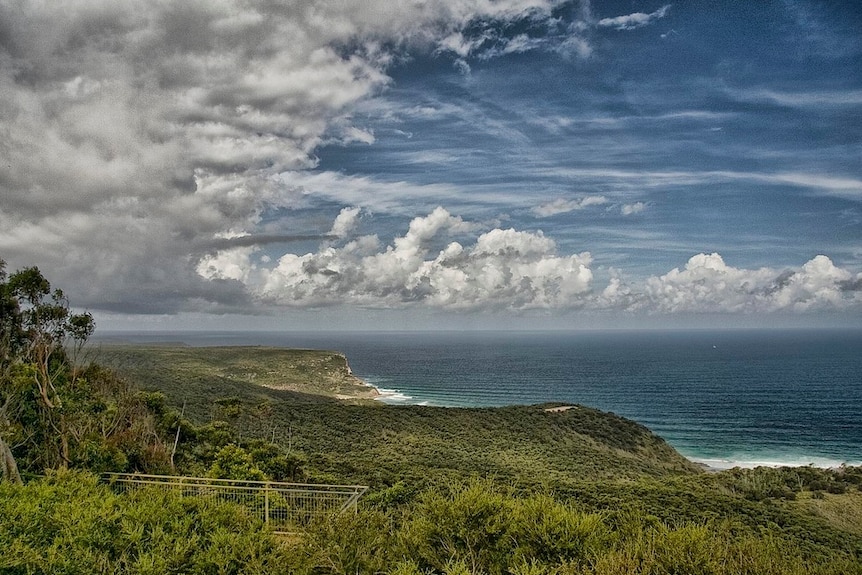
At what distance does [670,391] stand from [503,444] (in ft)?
228

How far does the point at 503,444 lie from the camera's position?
50844mm

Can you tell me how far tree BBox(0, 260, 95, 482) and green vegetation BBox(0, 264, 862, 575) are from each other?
7 cm

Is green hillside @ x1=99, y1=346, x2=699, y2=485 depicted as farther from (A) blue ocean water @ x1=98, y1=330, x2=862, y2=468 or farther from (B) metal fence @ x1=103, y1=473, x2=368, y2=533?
(B) metal fence @ x1=103, y1=473, x2=368, y2=533

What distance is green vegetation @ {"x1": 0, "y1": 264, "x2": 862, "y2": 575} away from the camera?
1035 cm

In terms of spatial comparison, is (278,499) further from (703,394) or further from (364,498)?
(703,394)

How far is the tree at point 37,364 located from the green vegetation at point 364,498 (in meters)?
0.07

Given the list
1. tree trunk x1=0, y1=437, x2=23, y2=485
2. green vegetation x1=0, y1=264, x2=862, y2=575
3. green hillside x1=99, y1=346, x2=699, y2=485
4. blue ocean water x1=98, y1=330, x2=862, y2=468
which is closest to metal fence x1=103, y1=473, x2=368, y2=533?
green vegetation x1=0, y1=264, x2=862, y2=575

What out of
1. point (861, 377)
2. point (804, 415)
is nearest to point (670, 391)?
point (804, 415)

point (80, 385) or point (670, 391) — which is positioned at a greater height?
point (80, 385)

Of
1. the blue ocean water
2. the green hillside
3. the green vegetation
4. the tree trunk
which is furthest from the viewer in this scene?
the blue ocean water

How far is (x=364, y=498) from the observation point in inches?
812

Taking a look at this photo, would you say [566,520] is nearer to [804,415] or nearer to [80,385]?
[80,385]

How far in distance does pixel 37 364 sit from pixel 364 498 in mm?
13949

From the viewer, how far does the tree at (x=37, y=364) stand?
67.1 feet
